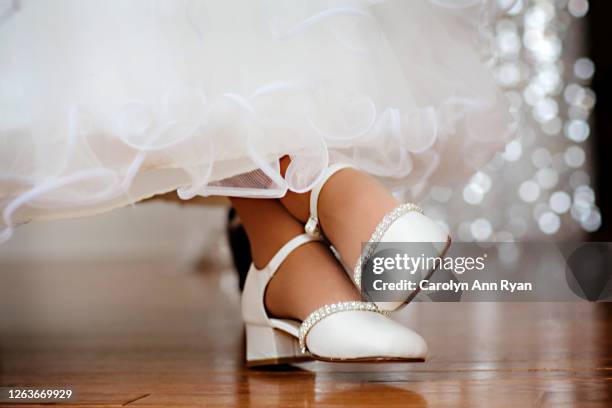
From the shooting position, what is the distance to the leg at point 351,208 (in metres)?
0.68

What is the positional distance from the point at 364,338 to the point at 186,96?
26 centimetres

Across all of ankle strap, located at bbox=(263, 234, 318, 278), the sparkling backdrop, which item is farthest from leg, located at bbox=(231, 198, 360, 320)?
the sparkling backdrop

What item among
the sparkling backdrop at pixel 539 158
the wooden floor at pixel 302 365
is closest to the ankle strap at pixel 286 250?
the wooden floor at pixel 302 365

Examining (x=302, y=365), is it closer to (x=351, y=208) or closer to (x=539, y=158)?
(x=351, y=208)

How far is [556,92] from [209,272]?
150 centimetres

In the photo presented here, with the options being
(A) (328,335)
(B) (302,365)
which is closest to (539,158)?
(B) (302,365)

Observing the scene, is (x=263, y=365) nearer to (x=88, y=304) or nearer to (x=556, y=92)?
(x=88, y=304)

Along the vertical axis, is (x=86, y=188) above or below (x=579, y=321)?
above

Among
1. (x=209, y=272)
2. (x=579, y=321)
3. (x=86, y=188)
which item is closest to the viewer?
(x=86, y=188)

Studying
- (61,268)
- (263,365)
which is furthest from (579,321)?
(61,268)

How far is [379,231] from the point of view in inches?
26.2

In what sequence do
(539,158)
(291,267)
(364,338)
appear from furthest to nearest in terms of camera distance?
(539,158) < (291,267) < (364,338)

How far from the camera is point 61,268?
3.24 m

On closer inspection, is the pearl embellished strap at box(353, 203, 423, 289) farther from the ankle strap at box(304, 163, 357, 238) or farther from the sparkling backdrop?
the sparkling backdrop
